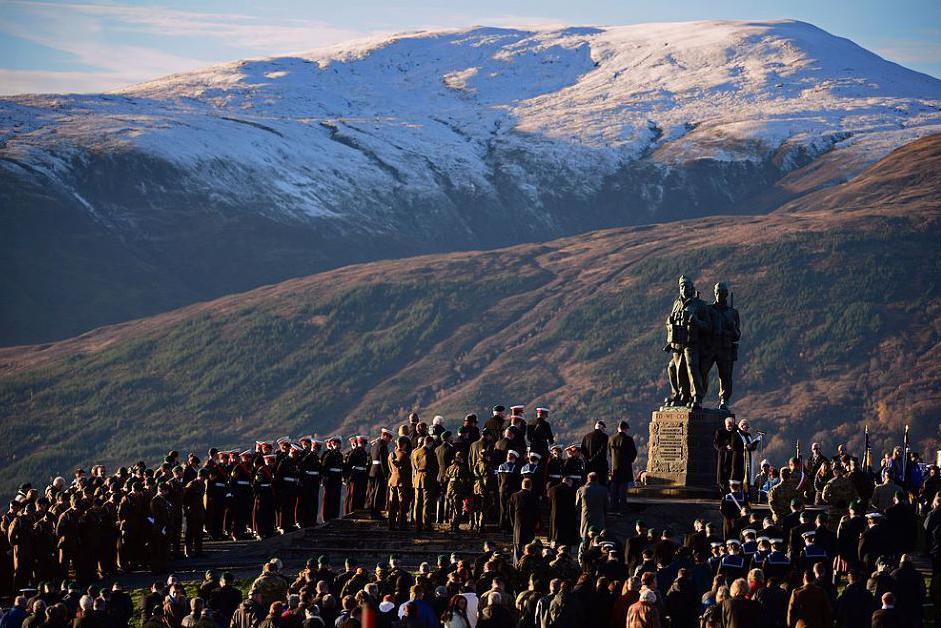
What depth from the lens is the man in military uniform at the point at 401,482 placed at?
31469 millimetres

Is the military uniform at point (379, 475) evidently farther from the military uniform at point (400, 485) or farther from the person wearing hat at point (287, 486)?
the military uniform at point (400, 485)

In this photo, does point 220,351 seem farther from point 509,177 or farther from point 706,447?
point 706,447

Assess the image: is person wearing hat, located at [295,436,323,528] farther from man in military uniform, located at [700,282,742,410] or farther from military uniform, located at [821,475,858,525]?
military uniform, located at [821,475,858,525]

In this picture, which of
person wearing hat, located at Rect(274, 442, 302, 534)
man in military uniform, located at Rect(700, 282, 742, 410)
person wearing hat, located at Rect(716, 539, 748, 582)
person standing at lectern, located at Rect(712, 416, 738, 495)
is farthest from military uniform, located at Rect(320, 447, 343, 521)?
person wearing hat, located at Rect(716, 539, 748, 582)

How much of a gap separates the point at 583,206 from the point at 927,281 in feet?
234

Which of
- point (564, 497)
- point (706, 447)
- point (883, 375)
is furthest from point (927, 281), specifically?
point (564, 497)

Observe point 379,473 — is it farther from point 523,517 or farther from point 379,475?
point 523,517

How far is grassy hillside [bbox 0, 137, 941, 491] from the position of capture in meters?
106

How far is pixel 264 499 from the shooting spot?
34844 millimetres

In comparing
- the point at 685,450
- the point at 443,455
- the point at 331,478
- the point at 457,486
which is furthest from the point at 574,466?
the point at 331,478

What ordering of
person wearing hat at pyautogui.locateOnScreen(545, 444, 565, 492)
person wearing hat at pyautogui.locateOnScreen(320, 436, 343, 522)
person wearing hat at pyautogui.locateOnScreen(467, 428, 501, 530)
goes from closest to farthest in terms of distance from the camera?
person wearing hat at pyautogui.locateOnScreen(545, 444, 565, 492) → person wearing hat at pyautogui.locateOnScreen(467, 428, 501, 530) → person wearing hat at pyautogui.locateOnScreen(320, 436, 343, 522)

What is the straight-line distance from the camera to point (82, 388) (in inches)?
4572

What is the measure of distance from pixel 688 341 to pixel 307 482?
27.5 ft

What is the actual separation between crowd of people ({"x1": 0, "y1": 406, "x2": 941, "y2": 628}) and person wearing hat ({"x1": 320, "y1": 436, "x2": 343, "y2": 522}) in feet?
0.17
